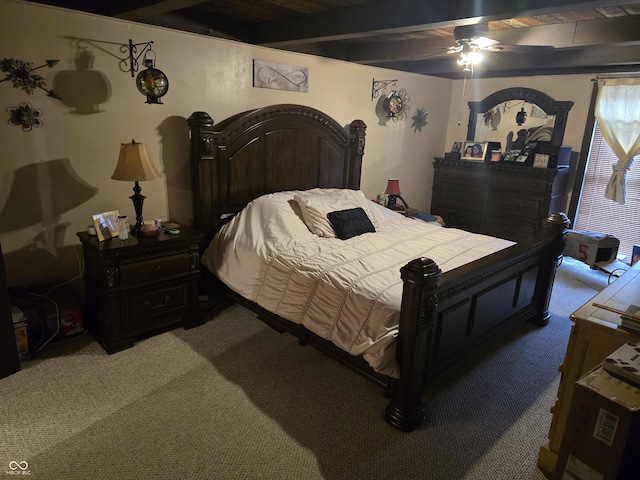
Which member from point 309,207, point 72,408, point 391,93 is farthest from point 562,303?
point 72,408

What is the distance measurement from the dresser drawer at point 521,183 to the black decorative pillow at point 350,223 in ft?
7.38

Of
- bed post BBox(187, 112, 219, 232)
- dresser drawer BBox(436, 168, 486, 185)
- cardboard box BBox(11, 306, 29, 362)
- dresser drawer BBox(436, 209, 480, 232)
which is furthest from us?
dresser drawer BBox(436, 209, 480, 232)

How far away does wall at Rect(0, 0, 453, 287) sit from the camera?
2531mm

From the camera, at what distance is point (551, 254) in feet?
10.6

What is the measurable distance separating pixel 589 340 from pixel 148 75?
2961mm

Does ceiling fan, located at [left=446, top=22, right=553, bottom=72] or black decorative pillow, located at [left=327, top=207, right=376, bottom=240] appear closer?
ceiling fan, located at [left=446, top=22, right=553, bottom=72]

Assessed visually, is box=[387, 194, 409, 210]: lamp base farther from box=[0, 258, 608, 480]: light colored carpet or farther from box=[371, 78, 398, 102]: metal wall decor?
box=[0, 258, 608, 480]: light colored carpet

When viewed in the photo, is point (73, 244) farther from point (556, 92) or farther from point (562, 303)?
point (556, 92)

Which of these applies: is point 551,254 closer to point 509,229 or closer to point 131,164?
point 509,229

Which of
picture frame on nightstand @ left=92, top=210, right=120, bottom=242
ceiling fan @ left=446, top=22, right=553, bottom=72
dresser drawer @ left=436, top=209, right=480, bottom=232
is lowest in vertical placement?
dresser drawer @ left=436, top=209, right=480, bottom=232

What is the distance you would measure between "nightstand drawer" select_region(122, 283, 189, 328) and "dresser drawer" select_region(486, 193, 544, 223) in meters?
3.74

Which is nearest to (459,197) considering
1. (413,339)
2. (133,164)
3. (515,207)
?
(515,207)

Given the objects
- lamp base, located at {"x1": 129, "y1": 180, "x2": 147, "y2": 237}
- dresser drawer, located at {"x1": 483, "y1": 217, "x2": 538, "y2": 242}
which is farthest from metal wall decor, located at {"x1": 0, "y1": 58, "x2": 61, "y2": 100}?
dresser drawer, located at {"x1": 483, "y1": 217, "x2": 538, "y2": 242}

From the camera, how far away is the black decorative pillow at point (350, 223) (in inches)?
127
